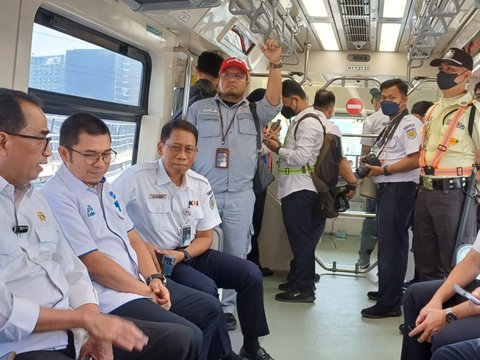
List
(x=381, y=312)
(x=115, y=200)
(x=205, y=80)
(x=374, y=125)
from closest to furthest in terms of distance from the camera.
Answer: (x=115, y=200) < (x=381, y=312) < (x=205, y=80) < (x=374, y=125)

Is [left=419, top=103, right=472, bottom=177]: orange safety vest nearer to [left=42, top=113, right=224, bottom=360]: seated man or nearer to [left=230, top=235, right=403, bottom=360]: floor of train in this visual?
[left=230, top=235, right=403, bottom=360]: floor of train

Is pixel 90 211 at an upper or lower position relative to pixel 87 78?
lower

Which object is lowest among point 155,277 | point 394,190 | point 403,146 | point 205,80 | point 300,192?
point 155,277

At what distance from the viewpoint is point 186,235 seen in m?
2.82

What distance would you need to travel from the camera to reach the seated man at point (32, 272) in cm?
157

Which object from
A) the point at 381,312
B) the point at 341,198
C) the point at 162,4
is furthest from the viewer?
the point at 341,198

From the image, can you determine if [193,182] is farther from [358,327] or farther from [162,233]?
[358,327]

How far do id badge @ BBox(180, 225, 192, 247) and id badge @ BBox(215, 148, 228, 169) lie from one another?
70 centimetres

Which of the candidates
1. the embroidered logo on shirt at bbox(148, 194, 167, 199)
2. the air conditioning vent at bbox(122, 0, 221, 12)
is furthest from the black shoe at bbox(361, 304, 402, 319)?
the air conditioning vent at bbox(122, 0, 221, 12)

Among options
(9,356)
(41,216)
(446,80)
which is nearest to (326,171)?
(446,80)

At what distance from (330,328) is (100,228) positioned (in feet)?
6.64

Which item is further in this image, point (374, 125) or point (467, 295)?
point (374, 125)

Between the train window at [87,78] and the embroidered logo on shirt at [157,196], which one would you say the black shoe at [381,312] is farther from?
the train window at [87,78]

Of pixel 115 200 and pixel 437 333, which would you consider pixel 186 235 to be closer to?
pixel 115 200
